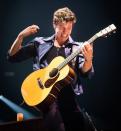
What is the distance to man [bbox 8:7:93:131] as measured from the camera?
2824 mm

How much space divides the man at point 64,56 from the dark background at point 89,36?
81 cm

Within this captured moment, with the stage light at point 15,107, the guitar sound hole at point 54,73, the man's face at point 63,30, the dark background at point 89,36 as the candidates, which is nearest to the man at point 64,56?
the man's face at point 63,30

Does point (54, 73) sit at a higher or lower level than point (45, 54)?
lower

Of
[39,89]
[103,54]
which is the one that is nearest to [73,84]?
[39,89]

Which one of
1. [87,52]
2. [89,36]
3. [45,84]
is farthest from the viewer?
[89,36]

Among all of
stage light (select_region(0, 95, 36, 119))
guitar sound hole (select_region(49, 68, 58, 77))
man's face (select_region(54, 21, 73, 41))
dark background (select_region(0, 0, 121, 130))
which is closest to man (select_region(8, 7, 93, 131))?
man's face (select_region(54, 21, 73, 41))

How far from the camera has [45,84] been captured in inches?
113

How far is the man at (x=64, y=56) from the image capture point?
2.82 meters

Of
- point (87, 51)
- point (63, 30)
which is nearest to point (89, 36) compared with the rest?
point (63, 30)

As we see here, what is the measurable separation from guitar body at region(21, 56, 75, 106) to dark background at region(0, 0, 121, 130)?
38.3 inches

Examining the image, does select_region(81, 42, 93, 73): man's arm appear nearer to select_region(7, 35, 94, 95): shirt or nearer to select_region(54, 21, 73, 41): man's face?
select_region(7, 35, 94, 95): shirt

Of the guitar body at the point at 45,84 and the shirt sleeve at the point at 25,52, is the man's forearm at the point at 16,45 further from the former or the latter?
the guitar body at the point at 45,84

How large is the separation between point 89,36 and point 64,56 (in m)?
0.92

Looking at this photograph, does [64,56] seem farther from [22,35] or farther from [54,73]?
[22,35]
